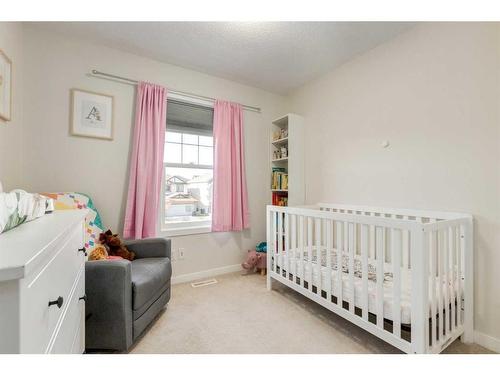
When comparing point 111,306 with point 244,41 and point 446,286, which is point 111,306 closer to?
point 446,286

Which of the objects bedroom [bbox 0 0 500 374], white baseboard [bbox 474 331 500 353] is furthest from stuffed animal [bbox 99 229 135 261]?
white baseboard [bbox 474 331 500 353]

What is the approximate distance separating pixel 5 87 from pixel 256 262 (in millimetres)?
2656

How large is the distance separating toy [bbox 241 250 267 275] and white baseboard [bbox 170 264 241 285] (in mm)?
158

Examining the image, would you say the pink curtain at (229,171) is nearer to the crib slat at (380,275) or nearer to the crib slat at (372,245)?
the crib slat at (372,245)

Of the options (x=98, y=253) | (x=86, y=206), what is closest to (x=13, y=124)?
(x=86, y=206)

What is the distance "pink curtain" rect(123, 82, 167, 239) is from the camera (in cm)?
222

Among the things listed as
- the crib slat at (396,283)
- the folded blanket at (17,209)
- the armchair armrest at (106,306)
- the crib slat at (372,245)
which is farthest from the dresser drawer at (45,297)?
the crib slat at (372,245)

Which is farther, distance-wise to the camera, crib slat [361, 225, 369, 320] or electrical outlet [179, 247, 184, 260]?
electrical outlet [179, 247, 184, 260]

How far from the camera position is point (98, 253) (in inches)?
65.0

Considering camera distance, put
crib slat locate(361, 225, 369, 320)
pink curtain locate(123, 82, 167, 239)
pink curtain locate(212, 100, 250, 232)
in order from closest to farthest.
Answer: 1. crib slat locate(361, 225, 369, 320)
2. pink curtain locate(123, 82, 167, 239)
3. pink curtain locate(212, 100, 250, 232)

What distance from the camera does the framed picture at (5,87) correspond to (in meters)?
1.47

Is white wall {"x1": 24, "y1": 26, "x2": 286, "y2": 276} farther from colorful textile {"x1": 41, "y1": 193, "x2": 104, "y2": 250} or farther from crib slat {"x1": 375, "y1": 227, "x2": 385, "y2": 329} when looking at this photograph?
crib slat {"x1": 375, "y1": 227, "x2": 385, "y2": 329}

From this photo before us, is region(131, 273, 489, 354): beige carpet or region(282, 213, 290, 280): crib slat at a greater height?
region(282, 213, 290, 280): crib slat
